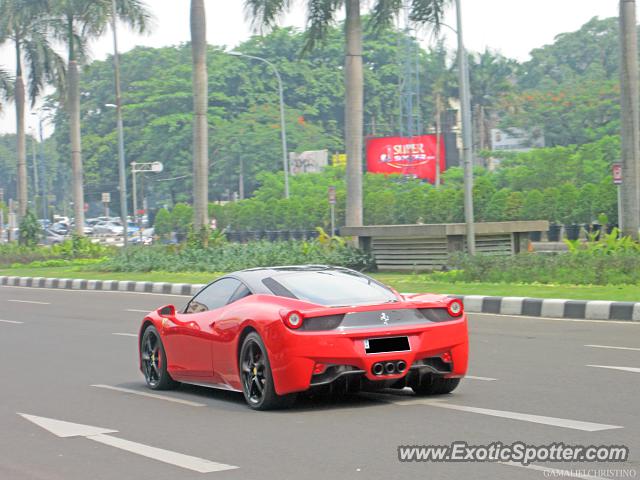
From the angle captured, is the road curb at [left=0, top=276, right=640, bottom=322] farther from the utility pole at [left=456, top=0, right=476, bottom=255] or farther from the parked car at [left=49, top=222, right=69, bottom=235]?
the parked car at [left=49, top=222, right=69, bottom=235]

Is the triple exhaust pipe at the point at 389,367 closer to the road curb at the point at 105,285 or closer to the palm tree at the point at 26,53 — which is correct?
the road curb at the point at 105,285

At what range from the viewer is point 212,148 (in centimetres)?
8556

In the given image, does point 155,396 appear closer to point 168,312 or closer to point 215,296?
point 168,312

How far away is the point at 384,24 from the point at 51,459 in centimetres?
2591

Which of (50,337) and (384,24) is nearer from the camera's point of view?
(50,337)

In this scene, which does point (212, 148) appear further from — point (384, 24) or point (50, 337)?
point (50, 337)

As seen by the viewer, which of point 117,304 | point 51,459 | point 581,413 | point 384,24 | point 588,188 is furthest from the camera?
point 588,188

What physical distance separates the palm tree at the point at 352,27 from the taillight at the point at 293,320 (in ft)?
72.1

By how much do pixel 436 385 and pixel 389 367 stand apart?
0.87m

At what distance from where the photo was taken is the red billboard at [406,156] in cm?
7612

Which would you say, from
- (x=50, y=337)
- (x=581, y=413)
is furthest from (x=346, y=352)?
(x=50, y=337)

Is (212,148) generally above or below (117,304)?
above

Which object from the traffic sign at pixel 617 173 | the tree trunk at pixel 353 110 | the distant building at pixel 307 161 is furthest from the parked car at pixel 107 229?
the traffic sign at pixel 617 173

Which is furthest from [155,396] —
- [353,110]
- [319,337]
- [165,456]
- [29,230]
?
[29,230]
